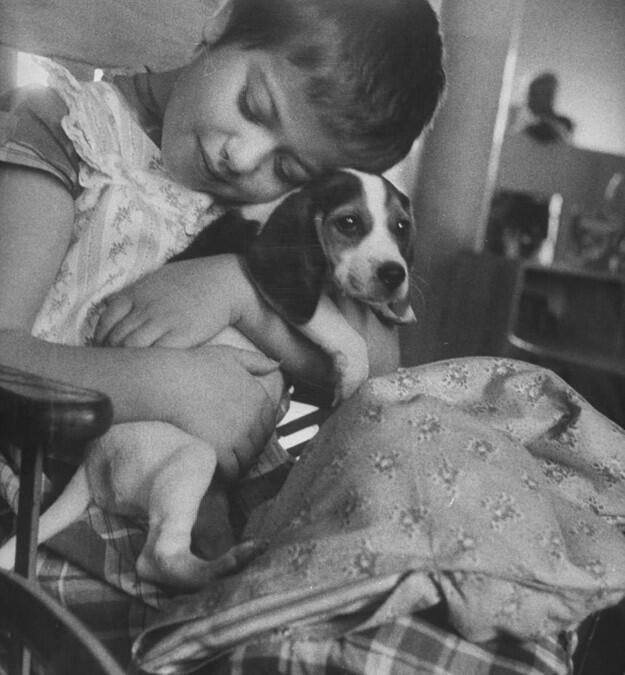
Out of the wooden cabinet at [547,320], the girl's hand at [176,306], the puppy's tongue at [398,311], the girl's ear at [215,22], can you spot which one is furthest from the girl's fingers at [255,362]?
the girl's ear at [215,22]

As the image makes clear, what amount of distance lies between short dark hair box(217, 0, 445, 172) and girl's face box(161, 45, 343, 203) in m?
0.02

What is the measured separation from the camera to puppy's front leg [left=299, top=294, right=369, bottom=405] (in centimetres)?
→ 104

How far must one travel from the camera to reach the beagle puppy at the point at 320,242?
1000mm

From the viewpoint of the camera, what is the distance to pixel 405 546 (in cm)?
86

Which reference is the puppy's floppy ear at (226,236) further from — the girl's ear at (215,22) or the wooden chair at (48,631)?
the wooden chair at (48,631)

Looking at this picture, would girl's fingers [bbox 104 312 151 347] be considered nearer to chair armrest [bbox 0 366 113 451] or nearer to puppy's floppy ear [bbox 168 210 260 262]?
puppy's floppy ear [bbox 168 210 260 262]

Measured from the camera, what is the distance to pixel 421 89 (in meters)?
1.03

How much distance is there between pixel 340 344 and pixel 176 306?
0.22 meters

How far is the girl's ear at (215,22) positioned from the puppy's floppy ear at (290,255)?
0.21m

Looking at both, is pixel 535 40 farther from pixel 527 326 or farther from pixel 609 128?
pixel 527 326

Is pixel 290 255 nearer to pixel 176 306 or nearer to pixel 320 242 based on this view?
pixel 320 242

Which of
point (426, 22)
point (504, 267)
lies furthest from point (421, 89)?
point (504, 267)

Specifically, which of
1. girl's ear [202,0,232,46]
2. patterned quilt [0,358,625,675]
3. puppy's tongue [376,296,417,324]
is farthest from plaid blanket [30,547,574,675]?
girl's ear [202,0,232,46]

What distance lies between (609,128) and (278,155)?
53 cm
